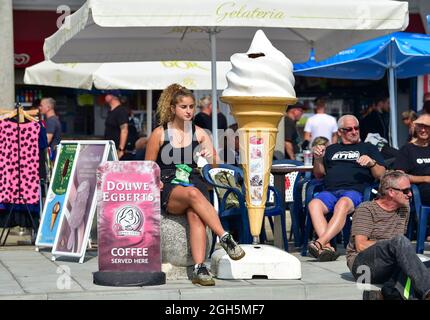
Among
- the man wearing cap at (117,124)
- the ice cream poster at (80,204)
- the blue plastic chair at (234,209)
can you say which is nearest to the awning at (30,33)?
the man wearing cap at (117,124)

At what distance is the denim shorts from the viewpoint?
10.1 metres

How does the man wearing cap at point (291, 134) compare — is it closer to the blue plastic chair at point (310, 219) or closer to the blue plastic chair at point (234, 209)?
the blue plastic chair at point (310, 219)

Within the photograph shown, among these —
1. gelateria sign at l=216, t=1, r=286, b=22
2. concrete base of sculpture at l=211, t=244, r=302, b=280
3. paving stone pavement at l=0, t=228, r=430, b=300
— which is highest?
gelateria sign at l=216, t=1, r=286, b=22

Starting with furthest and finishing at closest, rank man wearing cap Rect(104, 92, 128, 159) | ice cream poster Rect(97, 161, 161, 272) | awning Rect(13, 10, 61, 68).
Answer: awning Rect(13, 10, 61, 68) → man wearing cap Rect(104, 92, 128, 159) → ice cream poster Rect(97, 161, 161, 272)

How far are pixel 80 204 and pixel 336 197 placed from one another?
8.36ft

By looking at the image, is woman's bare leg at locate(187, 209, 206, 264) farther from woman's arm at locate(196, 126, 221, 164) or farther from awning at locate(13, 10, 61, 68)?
awning at locate(13, 10, 61, 68)

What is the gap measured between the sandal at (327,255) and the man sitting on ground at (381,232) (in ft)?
3.86

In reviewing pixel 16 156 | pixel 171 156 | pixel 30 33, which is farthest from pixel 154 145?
pixel 30 33

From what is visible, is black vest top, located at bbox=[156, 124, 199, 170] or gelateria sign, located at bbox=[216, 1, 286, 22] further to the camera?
gelateria sign, located at bbox=[216, 1, 286, 22]

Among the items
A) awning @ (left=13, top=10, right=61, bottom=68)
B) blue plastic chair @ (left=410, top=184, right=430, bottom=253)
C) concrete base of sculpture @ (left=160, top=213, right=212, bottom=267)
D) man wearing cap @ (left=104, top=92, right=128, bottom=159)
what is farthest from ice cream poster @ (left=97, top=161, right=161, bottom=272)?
awning @ (left=13, top=10, right=61, bottom=68)

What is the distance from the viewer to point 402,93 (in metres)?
21.1

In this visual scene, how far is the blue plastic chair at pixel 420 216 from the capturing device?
1009cm

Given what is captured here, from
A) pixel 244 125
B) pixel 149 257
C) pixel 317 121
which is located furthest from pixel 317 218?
pixel 317 121

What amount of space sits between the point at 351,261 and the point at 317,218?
159 centimetres
